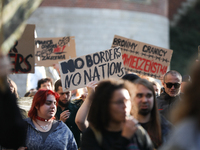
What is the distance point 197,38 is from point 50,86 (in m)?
13.8

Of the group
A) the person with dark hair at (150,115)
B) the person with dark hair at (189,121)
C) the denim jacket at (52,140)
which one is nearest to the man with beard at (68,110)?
the denim jacket at (52,140)

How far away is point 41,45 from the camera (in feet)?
25.9

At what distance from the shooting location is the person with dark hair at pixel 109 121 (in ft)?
7.97

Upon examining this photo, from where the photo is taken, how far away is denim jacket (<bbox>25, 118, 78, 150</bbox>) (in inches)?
148

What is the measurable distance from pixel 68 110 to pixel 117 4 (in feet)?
34.9

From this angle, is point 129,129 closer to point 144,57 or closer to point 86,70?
point 86,70

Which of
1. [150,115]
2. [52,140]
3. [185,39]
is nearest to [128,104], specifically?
[150,115]

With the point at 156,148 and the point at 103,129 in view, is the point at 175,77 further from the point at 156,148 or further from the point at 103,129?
the point at 103,129

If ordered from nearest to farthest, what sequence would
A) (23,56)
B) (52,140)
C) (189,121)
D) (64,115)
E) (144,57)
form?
(189,121)
(52,140)
(64,115)
(23,56)
(144,57)

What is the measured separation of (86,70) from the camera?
16.9 ft

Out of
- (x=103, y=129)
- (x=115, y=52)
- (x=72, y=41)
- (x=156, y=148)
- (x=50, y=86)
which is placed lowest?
(x=156, y=148)

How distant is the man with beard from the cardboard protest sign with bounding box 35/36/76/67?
8.10 ft

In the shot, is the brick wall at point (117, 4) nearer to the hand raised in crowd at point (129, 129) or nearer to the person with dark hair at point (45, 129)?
the person with dark hair at point (45, 129)

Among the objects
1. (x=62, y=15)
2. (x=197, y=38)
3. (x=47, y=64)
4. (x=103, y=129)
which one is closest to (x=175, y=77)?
(x=103, y=129)
